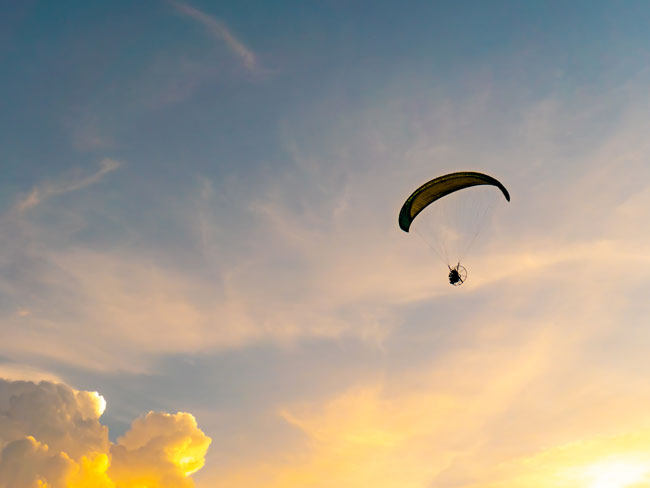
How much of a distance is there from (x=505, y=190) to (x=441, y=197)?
6.34 m

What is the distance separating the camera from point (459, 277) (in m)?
53.1

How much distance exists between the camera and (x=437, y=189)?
52031 mm

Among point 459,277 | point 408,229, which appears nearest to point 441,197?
point 408,229

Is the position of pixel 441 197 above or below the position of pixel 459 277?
above

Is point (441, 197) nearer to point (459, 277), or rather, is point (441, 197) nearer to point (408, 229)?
point (408, 229)

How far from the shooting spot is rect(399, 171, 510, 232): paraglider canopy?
50.3m

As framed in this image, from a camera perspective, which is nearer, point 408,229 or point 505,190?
point 505,190

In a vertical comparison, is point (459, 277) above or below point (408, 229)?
below

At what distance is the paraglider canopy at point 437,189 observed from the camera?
1981 inches

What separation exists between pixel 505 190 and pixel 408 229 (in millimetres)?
10623

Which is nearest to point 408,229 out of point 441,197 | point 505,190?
point 441,197

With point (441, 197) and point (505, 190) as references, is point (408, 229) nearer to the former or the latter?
point (441, 197)

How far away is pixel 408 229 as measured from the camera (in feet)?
181
